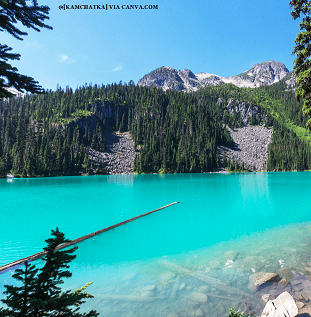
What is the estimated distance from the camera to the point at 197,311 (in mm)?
7887

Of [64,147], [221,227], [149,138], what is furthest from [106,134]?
[221,227]

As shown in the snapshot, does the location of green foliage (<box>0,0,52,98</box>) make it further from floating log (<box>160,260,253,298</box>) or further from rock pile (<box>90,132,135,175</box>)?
rock pile (<box>90,132,135,175</box>)

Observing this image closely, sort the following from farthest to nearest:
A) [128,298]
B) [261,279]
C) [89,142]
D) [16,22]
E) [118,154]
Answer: [89,142] < [118,154] < [261,279] < [128,298] < [16,22]

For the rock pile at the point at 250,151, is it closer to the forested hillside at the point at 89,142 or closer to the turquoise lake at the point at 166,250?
the forested hillside at the point at 89,142

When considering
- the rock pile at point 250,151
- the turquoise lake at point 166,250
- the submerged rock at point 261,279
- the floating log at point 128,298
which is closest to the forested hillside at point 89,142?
the rock pile at point 250,151

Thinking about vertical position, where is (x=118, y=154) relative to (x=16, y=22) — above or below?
above

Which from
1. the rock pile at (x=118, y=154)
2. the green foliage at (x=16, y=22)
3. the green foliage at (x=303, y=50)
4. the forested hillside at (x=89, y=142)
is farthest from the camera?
the rock pile at (x=118, y=154)

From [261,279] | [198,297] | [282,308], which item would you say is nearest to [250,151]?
[261,279]

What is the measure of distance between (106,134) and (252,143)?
13977 centimetres

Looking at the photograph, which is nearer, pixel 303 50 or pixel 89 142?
pixel 303 50

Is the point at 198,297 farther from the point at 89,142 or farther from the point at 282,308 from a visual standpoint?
the point at 89,142

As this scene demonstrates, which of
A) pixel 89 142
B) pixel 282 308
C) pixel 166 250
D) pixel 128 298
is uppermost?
pixel 89 142

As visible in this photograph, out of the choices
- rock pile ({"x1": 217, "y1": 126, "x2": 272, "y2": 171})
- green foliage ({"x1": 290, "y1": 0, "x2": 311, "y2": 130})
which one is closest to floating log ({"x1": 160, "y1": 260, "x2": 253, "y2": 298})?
green foliage ({"x1": 290, "y1": 0, "x2": 311, "y2": 130})

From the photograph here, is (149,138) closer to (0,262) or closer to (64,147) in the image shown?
(64,147)
